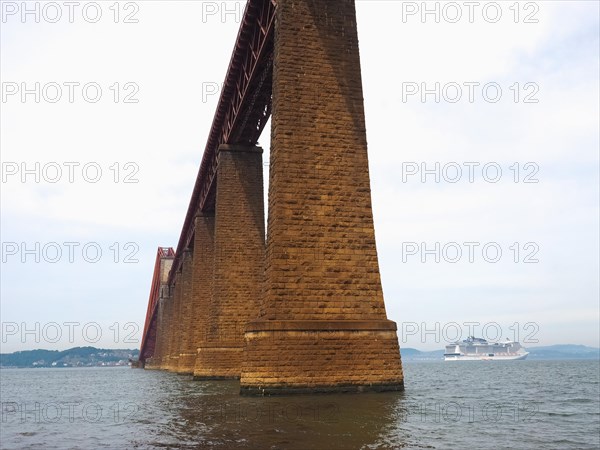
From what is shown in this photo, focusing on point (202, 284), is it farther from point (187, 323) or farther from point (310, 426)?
point (310, 426)

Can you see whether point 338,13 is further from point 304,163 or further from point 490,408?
point 490,408

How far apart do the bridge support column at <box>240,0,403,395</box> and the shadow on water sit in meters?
0.72

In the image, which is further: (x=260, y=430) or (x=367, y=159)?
(x=367, y=159)

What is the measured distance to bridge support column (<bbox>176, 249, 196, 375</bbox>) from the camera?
128 feet

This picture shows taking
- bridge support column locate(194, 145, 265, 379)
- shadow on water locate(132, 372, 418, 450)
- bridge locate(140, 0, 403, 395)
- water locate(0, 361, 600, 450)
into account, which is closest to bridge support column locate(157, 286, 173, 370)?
bridge support column locate(194, 145, 265, 379)

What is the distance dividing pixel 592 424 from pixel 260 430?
7731 millimetres

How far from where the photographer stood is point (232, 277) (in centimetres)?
2834

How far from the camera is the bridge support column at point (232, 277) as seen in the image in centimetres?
2823

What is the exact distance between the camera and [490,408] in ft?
53.3

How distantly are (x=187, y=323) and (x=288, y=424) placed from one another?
1297 inches

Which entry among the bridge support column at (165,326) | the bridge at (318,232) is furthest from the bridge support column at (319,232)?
the bridge support column at (165,326)

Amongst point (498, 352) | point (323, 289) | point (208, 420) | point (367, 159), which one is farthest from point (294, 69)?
point (498, 352)

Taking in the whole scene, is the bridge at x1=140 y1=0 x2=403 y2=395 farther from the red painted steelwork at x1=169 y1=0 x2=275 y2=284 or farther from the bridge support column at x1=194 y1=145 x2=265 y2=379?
the bridge support column at x1=194 y1=145 x2=265 y2=379

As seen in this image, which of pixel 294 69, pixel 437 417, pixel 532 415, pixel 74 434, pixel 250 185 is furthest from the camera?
pixel 250 185
